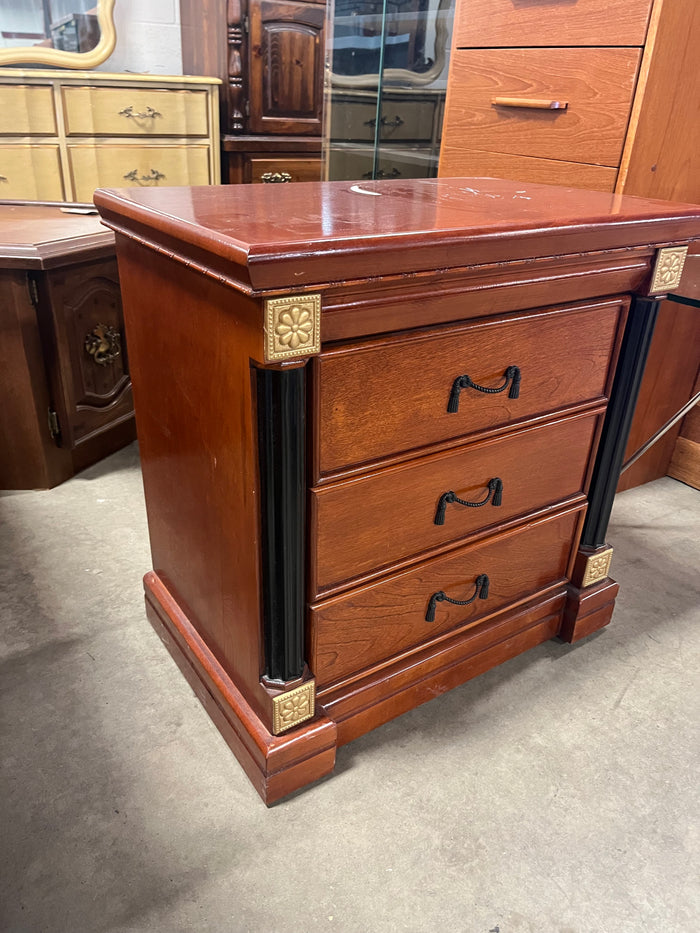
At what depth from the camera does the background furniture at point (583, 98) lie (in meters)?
1.40

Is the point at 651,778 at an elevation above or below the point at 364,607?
below

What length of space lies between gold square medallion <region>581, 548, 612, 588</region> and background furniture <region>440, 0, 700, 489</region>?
2.40 ft

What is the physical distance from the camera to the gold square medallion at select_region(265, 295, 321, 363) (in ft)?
2.54

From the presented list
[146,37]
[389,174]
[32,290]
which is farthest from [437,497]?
[146,37]

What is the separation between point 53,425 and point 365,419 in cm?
133

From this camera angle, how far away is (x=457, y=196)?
117 cm

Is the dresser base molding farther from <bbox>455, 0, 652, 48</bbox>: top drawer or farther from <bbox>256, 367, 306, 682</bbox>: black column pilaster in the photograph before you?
<bbox>455, 0, 652, 48</bbox>: top drawer

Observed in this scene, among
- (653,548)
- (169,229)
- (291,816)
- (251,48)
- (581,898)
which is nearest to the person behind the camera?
(169,229)

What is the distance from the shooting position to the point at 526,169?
1.69 meters

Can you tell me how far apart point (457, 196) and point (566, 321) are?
0.28 meters

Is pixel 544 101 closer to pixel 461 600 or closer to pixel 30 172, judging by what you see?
pixel 461 600

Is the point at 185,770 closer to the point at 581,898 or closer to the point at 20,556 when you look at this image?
the point at 581,898

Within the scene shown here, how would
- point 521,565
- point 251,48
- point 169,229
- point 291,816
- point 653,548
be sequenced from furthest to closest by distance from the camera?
1. point 251,48
2. point 653,548
3. point 521,565
4. point 291,816
5. point 169,229

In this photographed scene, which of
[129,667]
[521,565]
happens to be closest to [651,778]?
[521,565]
